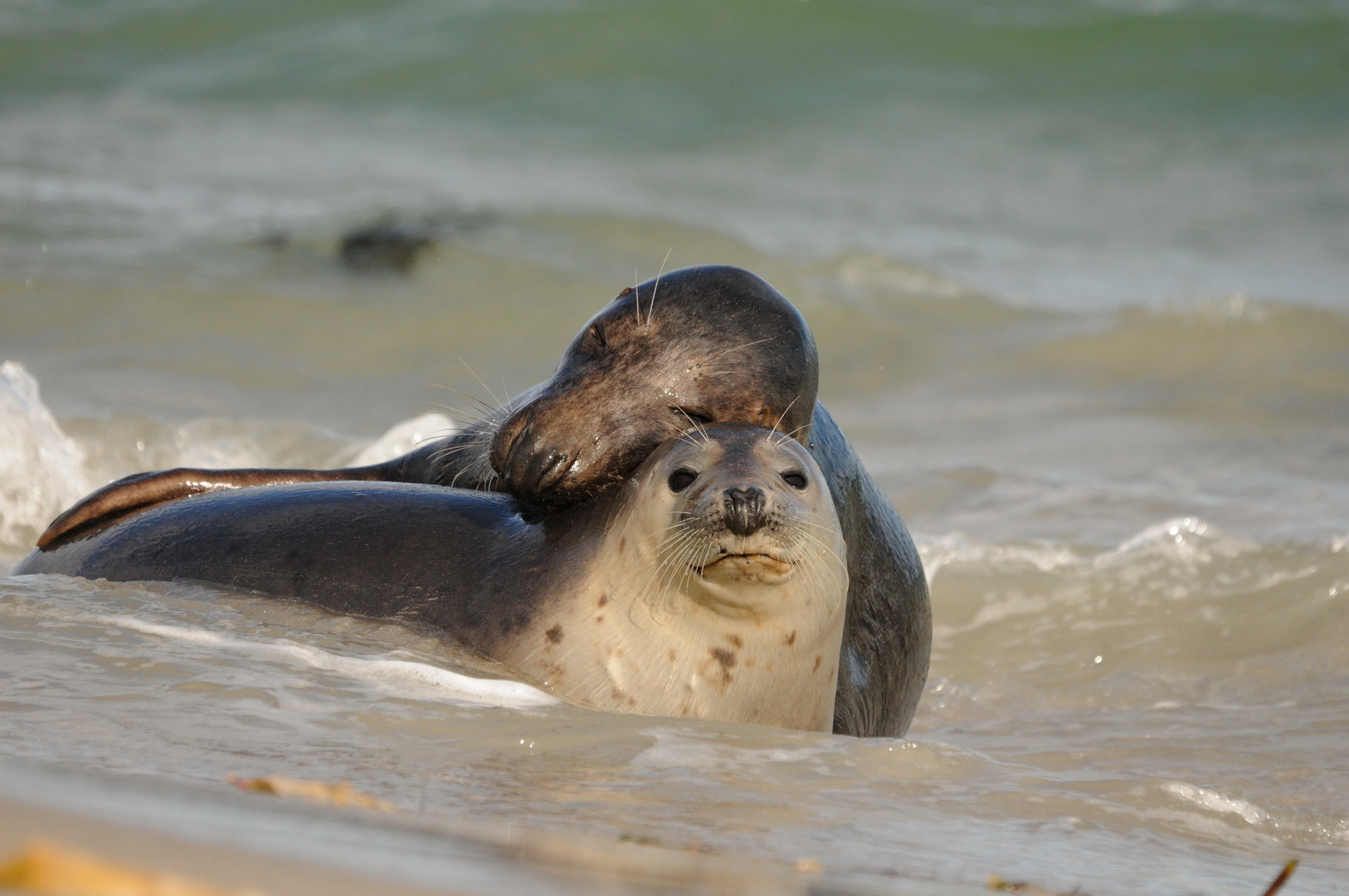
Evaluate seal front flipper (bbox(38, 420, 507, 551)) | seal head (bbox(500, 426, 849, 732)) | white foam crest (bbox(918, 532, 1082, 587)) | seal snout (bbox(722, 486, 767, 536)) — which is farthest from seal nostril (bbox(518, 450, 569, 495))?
white foam crest (bbox(918, 532, 1082, 587))

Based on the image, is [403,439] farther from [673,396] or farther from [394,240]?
[394,240]

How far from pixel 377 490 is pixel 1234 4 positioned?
20804 mm

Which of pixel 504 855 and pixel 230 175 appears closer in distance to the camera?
pixel 504 855

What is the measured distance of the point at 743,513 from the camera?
356cm

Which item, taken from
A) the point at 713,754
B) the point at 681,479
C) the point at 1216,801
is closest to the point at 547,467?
the point at 681,479

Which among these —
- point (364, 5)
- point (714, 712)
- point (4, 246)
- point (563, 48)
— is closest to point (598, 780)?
point (714, 712)

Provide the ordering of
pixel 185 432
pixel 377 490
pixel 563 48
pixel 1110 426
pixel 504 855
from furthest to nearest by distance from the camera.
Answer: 1. pixel 563 48
2. pixel 1110 426
3. pixel 185 432
4. pixel 377 490
5. pixel 504 855

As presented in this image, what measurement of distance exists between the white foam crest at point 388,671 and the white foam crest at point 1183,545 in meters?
3.47

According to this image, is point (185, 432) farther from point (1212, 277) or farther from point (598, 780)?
point (1212, 277)

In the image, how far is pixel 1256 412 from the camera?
10.1 metres

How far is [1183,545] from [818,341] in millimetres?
5410

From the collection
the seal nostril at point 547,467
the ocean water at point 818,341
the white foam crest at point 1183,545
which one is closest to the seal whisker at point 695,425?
the seal nostril at point 547,467

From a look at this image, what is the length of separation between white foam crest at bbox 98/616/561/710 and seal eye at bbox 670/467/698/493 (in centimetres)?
53

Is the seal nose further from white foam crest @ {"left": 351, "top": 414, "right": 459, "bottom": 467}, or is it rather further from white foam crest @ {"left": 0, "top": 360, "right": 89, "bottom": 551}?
white foam crest @ {"left": 351, "top": 414, "right": 459, "bottom": 467}
